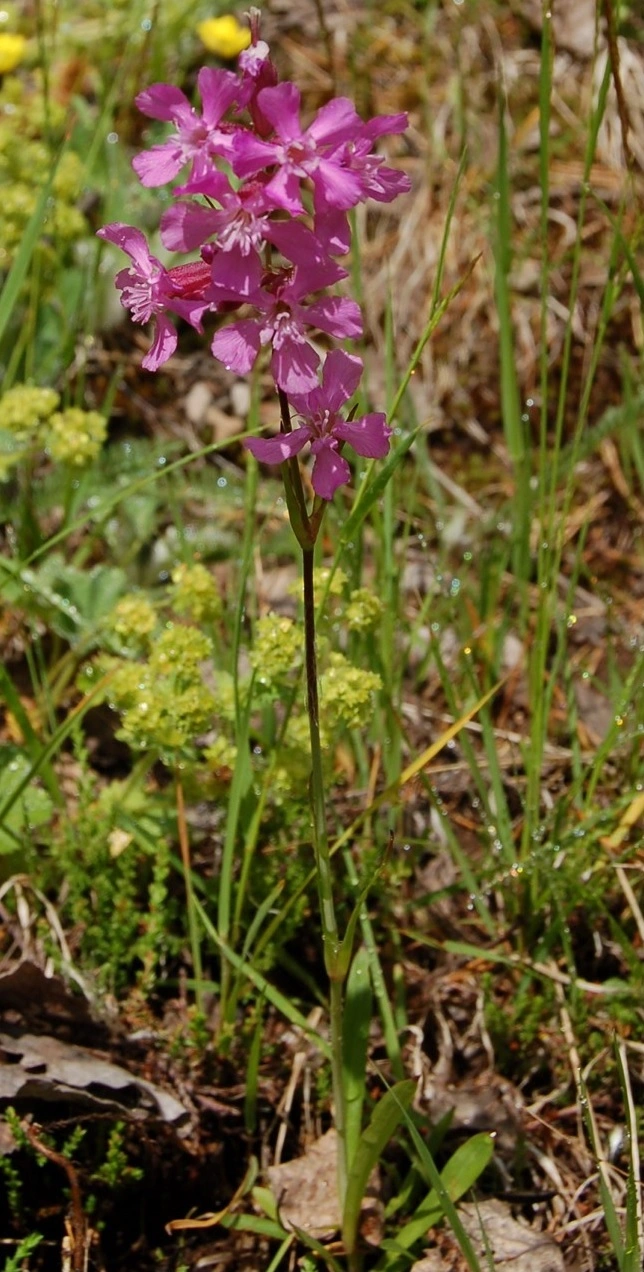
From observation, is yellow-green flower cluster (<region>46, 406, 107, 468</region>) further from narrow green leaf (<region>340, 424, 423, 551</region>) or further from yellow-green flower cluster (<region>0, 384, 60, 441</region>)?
narrow green leaf (<region>340, 424, 423, 551</region>)

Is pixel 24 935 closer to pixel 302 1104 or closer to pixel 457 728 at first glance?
pixel 302 1104

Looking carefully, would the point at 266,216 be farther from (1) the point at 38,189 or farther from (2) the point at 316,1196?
(1) the point at 38,189

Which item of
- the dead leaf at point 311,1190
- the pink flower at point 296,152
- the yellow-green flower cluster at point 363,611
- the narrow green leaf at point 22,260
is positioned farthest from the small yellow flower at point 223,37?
the dead leaf at point 311,1190

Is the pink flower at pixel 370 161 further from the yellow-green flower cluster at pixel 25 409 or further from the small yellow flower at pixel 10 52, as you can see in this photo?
the small yellow flower at pixel 10 52

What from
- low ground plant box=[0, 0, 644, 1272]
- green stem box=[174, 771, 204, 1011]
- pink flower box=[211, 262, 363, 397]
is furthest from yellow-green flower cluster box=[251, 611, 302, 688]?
pink flower box=[211, 262, 363, 397]

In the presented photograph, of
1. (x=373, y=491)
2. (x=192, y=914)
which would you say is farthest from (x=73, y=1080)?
(x=373, y=491)
